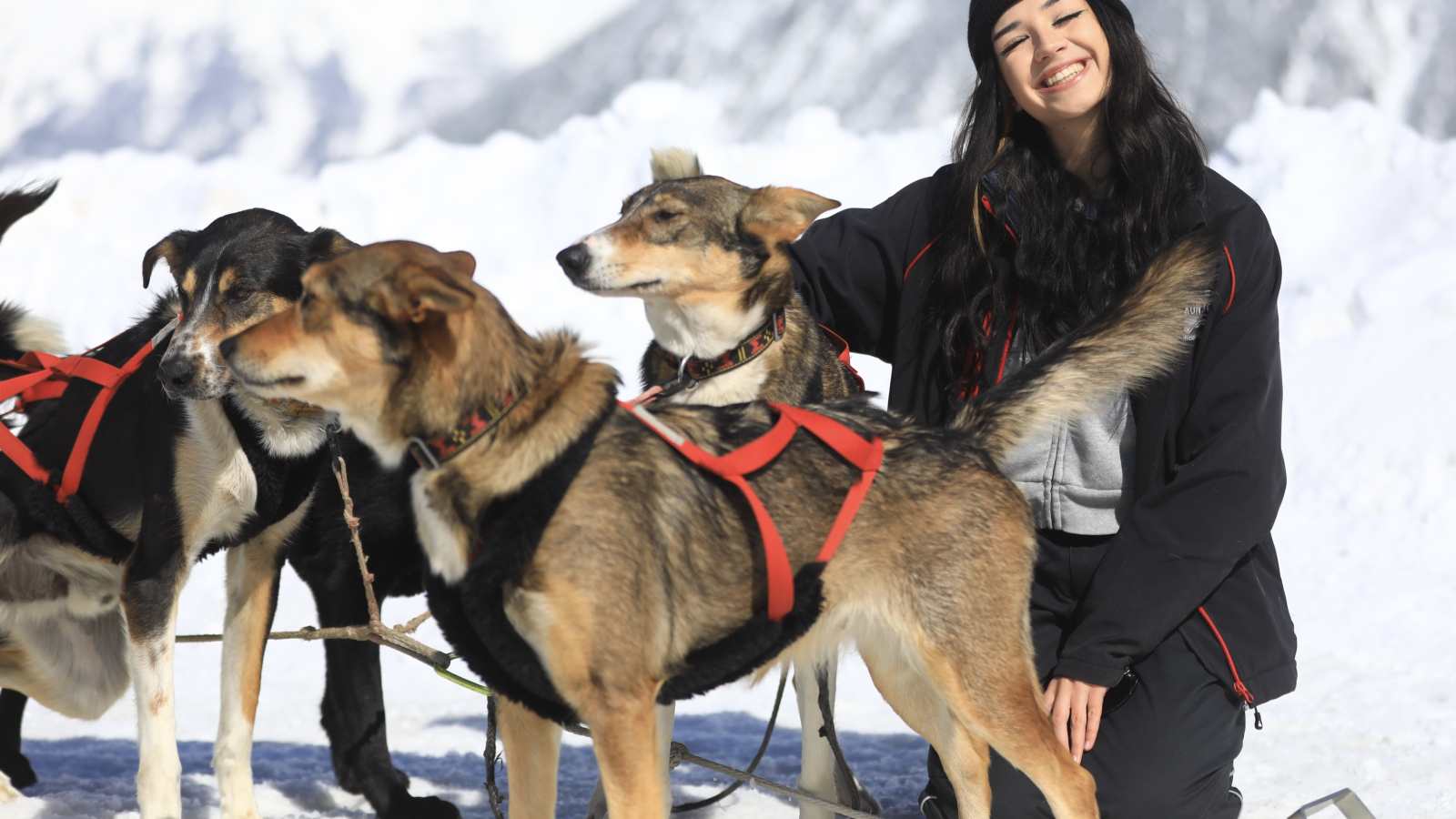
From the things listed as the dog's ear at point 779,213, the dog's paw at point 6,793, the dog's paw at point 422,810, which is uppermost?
the dog's ear at point 779,213

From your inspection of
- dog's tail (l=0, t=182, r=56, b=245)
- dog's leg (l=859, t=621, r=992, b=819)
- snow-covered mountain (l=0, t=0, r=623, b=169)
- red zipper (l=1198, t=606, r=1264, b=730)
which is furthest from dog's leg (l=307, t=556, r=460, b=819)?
snow-covered mountain (l=0, t=0, r=623, b=169)

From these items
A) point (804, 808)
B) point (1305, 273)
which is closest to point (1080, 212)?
point (804, 808)

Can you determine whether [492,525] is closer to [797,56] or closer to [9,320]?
[9,320]

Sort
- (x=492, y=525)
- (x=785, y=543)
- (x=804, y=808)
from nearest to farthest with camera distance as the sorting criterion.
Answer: (x=492, y=525), (x=785, y=543), (x=804, y=808)

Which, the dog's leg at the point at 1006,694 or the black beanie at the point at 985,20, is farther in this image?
the black beanie at the point at 985,20

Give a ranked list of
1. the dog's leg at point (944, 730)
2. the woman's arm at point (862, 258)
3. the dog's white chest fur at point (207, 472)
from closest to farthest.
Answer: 1. the dog's leg at point (944, 730)
2. the dog's white chest fur at point (207, 472)
3. the woman's arm at point (862, 258)

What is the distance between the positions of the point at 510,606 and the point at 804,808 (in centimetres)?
146

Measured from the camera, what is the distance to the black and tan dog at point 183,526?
2795 mm

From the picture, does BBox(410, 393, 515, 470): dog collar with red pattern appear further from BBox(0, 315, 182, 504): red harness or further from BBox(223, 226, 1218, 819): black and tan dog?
BBox(0, 315, 182, 504): red harness

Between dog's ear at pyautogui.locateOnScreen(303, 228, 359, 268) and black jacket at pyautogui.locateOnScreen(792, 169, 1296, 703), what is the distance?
2.16 m

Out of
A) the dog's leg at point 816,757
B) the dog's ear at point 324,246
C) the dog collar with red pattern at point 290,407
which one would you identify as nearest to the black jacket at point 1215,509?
the dog's leg at point 816,757

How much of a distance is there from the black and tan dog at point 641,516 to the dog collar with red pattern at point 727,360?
0.60 meters

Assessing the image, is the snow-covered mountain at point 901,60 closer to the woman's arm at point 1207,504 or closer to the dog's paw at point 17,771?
the woman's arm at point 1207,504

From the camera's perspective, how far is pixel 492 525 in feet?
6.75
